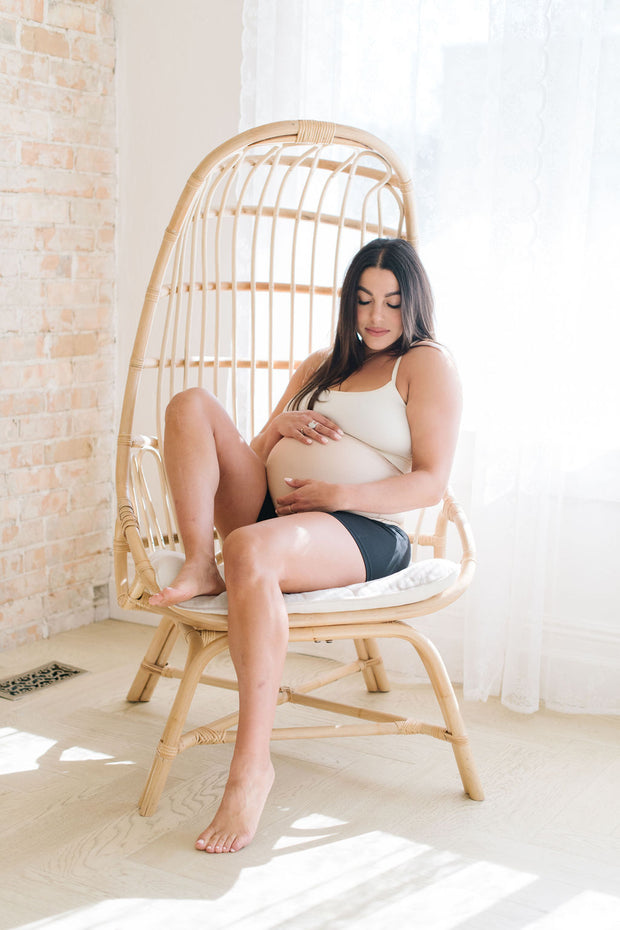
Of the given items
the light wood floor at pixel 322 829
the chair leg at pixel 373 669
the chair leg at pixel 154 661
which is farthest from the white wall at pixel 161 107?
the light wood floor at pixel 322 829

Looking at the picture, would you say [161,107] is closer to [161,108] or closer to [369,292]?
[161,108]

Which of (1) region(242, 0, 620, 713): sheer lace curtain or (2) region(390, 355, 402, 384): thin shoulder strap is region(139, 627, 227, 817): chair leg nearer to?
(2) region(390, 355, 402, 384): thin shoulder strap

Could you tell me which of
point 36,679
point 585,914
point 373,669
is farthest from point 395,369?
point 36,679

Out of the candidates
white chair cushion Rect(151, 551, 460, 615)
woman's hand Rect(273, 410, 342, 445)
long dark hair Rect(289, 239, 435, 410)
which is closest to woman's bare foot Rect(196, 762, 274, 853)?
white chair cushion Rect(151, 551, 460, 615)

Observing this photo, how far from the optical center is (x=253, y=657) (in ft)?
5.61

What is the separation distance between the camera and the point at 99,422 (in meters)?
2.98

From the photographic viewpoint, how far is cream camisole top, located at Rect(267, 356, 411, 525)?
2037 millimetres

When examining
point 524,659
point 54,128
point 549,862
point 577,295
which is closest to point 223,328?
point 54,128

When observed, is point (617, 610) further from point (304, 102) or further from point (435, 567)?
point (304, 102)

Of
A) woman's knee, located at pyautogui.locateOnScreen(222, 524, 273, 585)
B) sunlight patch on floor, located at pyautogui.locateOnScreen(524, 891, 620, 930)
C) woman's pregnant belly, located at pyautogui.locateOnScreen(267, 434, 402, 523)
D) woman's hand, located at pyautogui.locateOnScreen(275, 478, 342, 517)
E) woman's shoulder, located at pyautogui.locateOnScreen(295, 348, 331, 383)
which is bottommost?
sunlight patch on floor, located at pyautogui.locateOnScreen(524, 891, 620, 930)

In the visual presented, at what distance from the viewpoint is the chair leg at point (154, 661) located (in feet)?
7.45

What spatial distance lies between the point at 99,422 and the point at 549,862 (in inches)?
71.3

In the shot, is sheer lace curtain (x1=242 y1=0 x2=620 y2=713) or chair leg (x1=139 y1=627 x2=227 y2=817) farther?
sheer lace curtain (x1=242 y1=0 x2=620 y2=713)

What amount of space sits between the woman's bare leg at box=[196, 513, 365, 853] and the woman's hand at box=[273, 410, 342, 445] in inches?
12.1
